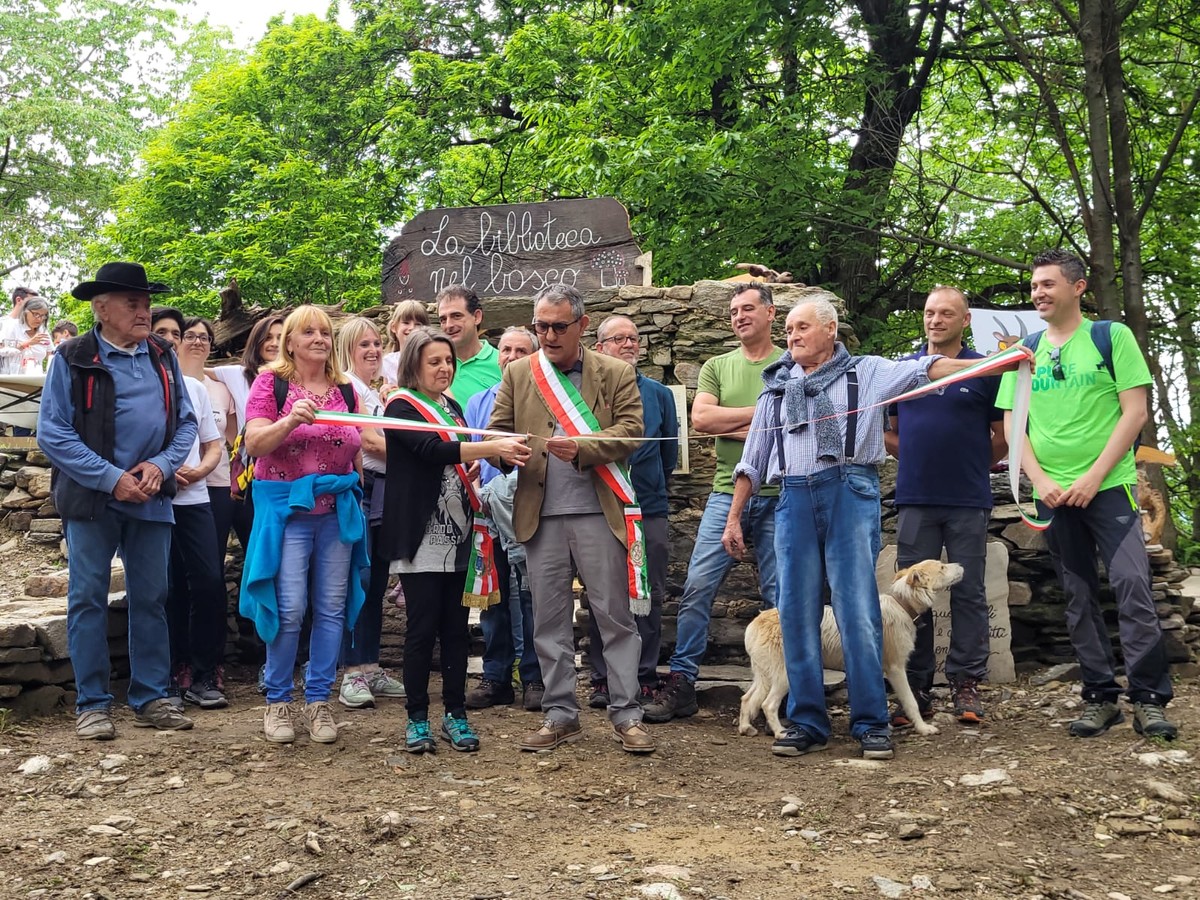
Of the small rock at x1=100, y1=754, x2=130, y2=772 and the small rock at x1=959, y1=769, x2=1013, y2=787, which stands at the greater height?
the small rock at x1=100, y1=754, x2=130, y2=772

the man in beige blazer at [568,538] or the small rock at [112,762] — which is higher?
the man in beige blazer at [568,538]

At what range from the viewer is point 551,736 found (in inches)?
184

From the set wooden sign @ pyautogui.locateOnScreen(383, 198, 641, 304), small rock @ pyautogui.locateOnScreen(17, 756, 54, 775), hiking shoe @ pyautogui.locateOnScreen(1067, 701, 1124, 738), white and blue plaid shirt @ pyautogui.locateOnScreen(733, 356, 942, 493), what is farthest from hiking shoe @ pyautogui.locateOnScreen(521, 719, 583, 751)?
wooden sign @ pyautogui.locateOnScreen(383, 198, 641, 304)

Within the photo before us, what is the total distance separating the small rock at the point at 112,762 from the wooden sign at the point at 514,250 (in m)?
4.51

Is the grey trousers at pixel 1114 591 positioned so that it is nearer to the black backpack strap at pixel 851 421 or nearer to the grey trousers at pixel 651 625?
the black backpack strap at pixel 851 421

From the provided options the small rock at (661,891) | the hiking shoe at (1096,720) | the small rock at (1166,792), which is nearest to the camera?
the small rock at (661,891)

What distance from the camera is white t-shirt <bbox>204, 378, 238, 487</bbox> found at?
227 inches

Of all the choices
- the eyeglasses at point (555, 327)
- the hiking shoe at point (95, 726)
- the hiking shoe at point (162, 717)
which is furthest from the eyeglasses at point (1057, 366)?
the hiking shoe at point (95, 726)

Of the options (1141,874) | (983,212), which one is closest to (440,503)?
(1141,874)

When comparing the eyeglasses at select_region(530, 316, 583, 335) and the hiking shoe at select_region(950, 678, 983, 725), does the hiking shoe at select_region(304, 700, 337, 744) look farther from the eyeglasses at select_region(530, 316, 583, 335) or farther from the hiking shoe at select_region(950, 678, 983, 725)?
the hiking shoe at select_region(950, 678, 983, 725)

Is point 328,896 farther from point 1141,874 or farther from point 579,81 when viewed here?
point 579,81

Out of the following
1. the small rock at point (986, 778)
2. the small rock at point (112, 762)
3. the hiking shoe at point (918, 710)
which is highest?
the small rock at point (112, 762)

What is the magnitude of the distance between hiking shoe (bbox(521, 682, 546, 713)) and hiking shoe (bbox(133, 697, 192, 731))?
163cm

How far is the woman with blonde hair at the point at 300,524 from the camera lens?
4730 millimetres
